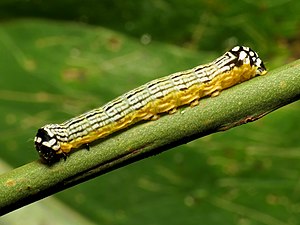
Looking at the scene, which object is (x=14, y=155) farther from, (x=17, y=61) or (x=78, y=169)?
(x=78, y=169)

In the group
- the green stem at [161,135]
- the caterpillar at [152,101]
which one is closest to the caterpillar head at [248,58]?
the caterpillar at [152,101]

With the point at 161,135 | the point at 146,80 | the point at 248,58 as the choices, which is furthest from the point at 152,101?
the point at 146,80

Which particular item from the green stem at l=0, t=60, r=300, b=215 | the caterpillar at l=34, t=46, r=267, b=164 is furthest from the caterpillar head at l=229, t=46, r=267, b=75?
the green stem at l=0, t=60, r=300, b=215

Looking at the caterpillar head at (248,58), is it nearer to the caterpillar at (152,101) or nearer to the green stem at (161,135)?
the caterpillar at (152,101)

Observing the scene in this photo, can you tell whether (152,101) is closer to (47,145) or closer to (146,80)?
(47,145)

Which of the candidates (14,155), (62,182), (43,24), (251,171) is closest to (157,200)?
(251,171)

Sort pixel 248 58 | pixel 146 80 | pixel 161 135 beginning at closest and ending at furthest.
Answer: pixel 161 135 < pixel 248 58 < pixel 146 80
